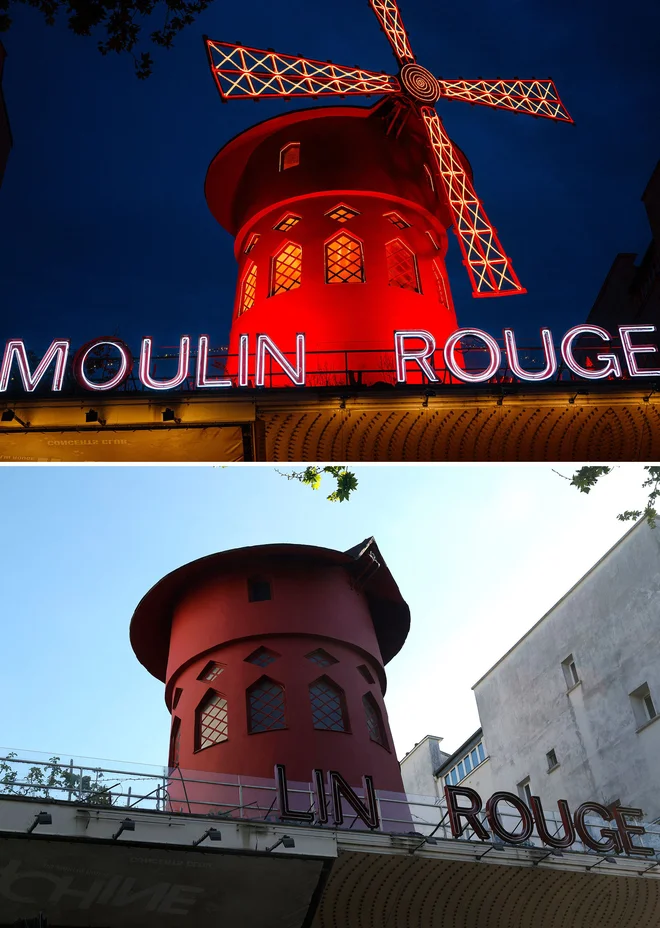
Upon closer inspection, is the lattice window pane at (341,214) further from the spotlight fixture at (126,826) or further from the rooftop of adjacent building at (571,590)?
the spotlight fixture at (126,826)

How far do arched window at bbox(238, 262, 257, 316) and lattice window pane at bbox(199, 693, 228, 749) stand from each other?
7.56 metres

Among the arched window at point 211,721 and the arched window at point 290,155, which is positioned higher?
the arched window at point 290,155

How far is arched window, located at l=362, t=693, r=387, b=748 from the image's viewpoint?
1773 cm

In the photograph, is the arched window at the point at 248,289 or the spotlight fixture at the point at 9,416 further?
the arched window at the point at 248,289

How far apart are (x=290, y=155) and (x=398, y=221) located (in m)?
2.92

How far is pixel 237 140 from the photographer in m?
21.8

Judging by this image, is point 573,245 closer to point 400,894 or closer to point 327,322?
point 327,322

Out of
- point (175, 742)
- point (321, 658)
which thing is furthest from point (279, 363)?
point (175, 742)

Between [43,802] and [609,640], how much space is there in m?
13.3

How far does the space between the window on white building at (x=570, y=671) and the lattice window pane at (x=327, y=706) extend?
7132 millimetres

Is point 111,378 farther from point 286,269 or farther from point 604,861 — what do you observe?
point 604,861

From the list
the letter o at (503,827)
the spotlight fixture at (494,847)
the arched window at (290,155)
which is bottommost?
the spotlight fixture at (494,847)

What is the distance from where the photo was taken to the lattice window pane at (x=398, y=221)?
20.4m

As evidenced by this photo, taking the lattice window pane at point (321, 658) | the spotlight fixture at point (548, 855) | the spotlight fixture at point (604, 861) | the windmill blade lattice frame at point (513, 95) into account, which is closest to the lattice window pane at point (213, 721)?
the lattice window pane at point (321, 658)
